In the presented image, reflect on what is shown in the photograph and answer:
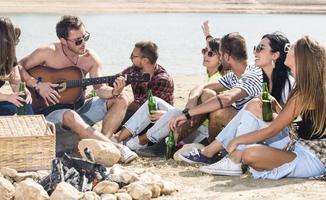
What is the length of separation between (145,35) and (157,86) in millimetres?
18958

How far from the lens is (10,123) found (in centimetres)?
663

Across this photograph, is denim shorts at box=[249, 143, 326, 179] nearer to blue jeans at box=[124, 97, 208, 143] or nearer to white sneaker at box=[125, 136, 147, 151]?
blue jeans at box=[124, 97, 208, 143]

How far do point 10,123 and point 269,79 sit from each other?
7.52 ft

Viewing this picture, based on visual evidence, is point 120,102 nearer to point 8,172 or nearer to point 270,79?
point 270,79

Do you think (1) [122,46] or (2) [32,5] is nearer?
(1) [122,46]

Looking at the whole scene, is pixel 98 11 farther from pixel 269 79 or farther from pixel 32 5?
pixel 269 79

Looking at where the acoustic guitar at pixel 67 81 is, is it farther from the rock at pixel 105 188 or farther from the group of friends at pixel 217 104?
the rock at pixel 105 188

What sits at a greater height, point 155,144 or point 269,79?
Answer: point 269,79

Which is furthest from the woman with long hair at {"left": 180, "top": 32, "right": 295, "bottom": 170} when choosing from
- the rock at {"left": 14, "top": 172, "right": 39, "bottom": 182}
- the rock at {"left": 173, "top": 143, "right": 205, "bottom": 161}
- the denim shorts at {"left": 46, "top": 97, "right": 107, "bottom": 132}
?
the rock at {"left": 14, "top": 172, "right": 39, "bottom": 182}

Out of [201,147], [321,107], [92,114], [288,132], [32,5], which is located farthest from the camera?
[32,5]

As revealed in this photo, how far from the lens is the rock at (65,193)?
5.42 meters

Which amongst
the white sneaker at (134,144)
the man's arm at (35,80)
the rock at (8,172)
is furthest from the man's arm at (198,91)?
the rock at (8,172)

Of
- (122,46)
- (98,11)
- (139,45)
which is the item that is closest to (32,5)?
(98,11)

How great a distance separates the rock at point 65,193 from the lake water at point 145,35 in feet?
34.4
